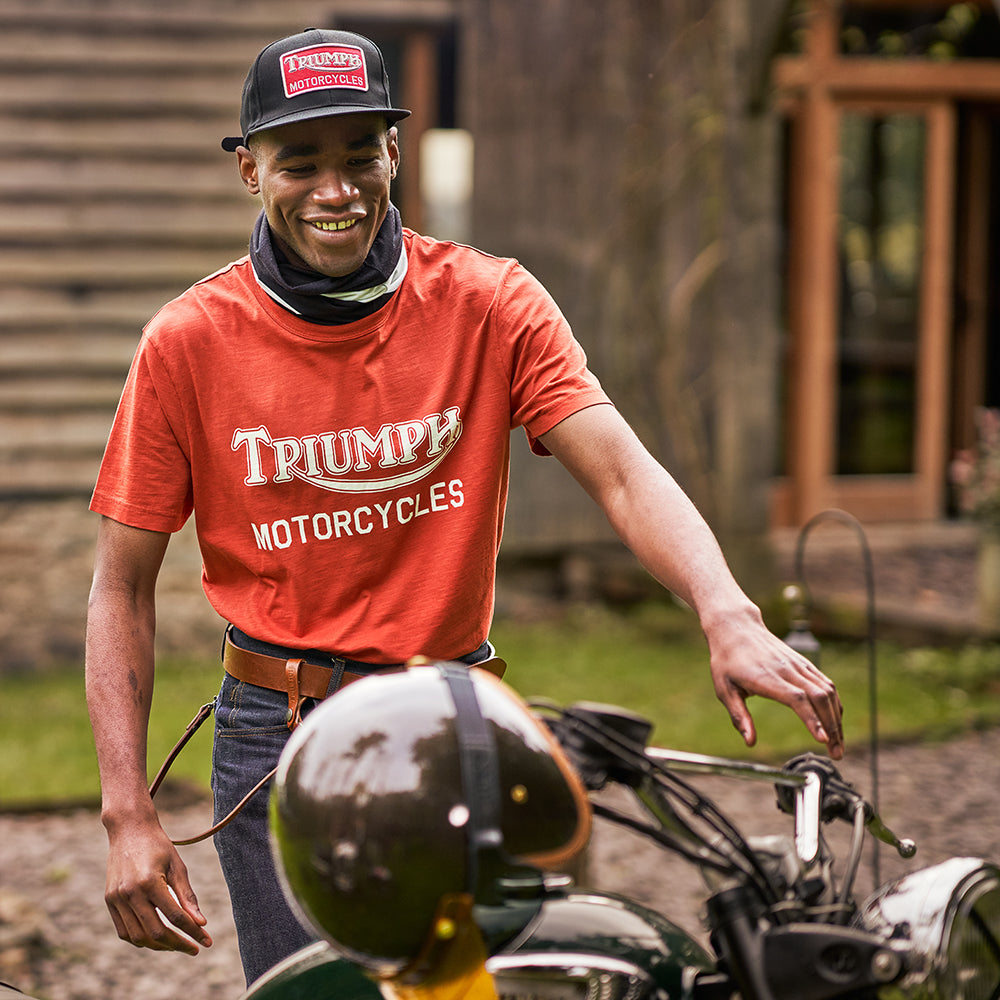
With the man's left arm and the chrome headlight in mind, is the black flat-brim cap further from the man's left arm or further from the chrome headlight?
the chrome headlight

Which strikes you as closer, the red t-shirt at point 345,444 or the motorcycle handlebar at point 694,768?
the motorcycle handlebar at point 694,768

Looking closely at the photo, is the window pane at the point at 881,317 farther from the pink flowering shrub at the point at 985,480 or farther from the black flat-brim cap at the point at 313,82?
the black flat-brim cap at the point at 313,82

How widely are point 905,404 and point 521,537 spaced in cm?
277

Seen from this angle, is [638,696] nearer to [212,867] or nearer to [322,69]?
[212,867]

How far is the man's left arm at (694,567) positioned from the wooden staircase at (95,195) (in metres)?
5.42

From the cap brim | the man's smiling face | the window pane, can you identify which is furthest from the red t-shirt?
the window pane

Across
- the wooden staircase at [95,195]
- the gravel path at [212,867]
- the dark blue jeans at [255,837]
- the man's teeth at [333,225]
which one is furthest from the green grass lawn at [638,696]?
the man's teeth at [333,225]

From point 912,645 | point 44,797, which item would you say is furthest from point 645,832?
point 912,645

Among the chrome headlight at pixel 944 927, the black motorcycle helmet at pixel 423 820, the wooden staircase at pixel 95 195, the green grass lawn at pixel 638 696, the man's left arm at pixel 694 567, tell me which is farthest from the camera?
the wooden staircase at pixel 95 195

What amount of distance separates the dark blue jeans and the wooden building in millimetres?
5181

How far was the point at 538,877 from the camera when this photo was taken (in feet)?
3.77

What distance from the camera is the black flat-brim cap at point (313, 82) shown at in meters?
1.81

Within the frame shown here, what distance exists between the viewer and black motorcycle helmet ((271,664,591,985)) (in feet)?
3.58

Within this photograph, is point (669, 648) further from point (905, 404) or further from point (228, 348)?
point (228, 348)
